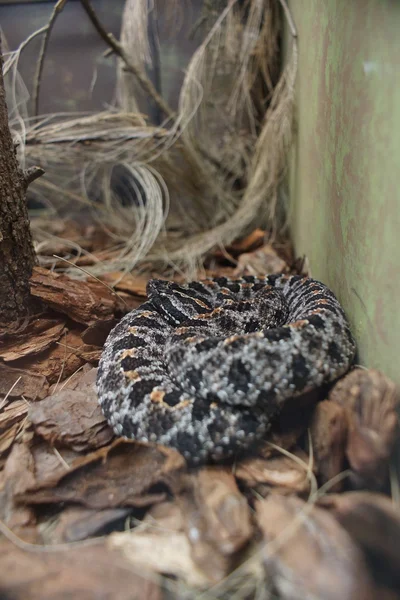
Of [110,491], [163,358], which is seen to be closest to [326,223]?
[163,358]

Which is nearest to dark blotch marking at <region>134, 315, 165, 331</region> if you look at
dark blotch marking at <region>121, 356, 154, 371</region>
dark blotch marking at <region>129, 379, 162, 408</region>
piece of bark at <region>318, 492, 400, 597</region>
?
dark blotch marking at <region>121, 356, 154, 371</region>

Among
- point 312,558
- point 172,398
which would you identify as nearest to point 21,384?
point 172,398

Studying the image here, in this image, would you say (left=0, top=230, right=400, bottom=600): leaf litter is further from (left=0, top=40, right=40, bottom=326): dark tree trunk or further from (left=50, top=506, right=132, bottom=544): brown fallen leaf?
(left=0, top=40, right=40, bottom=326): dark tree trunk

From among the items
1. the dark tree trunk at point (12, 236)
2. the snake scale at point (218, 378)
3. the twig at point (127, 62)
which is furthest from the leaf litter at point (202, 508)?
the twig at point (127, 62)

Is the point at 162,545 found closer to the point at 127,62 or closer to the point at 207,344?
the point at 207,344

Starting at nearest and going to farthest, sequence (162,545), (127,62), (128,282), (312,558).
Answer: (312,558), (162,545), (128,282), (127,62)

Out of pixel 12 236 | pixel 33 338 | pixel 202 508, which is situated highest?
pixel 12 236

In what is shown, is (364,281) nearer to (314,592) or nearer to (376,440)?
(376,440)
